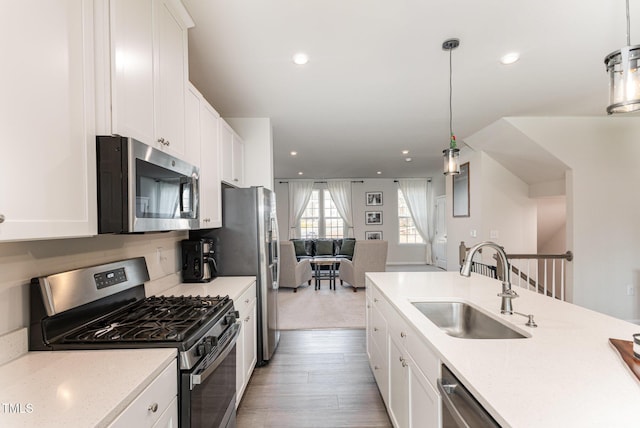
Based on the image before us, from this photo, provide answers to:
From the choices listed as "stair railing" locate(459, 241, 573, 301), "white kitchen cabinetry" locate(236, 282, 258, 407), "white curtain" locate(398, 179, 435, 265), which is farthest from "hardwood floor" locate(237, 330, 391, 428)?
"white curtain" locate(398, 179, 435, 265)

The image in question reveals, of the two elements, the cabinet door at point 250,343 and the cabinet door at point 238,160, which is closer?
the cabinet door at point 250,343

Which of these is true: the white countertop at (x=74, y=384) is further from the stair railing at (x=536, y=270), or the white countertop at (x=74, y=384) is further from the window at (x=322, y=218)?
the window at (x=322, y=218)

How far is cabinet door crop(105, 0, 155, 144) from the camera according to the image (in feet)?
3.75

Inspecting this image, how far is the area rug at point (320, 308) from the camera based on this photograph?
3.82 metres

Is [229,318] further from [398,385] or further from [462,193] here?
[462,193]

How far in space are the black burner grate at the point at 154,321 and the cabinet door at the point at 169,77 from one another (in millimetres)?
892

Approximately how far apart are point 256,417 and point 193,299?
3.32 ft

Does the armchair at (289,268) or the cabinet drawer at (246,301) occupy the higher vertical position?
the cabinet drawer at (246,301)

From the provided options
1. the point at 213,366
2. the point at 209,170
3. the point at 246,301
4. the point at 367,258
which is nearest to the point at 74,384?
the point at 213,366

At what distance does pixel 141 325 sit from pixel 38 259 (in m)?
0.50

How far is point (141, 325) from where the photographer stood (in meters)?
1.33

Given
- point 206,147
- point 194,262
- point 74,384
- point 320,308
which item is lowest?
point 320,308

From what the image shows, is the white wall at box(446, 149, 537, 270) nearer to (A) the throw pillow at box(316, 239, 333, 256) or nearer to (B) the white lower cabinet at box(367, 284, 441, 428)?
(B) the white lower cabinet at box(367, 284, 441, 428)

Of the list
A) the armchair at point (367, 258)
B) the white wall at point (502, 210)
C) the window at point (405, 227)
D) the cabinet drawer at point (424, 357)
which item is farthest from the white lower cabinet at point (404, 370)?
the window at point (405, 227)
